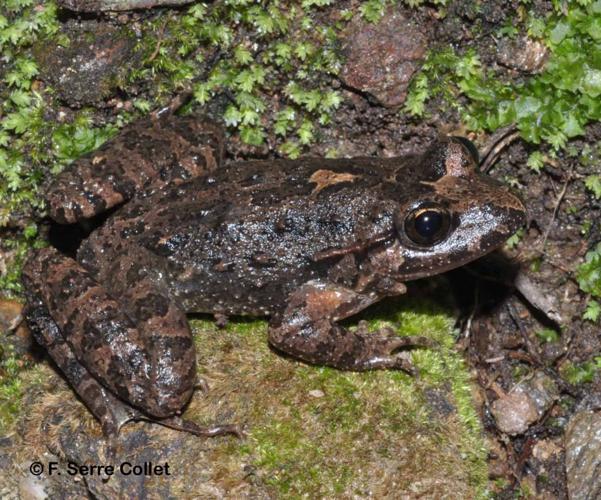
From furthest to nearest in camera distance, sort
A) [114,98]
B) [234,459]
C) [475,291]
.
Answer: [475,291] < [114,98] < [234,459]

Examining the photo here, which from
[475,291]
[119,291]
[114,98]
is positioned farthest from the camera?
[475,291]

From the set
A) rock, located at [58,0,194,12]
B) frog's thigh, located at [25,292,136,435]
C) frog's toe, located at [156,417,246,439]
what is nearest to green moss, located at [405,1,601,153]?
rock, located at [58,0,194,12]

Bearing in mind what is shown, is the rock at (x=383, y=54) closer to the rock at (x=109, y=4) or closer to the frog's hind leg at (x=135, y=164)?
the frog's hind leg at (x=135, y=164)

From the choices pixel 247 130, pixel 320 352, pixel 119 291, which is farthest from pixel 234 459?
pixel 247 130

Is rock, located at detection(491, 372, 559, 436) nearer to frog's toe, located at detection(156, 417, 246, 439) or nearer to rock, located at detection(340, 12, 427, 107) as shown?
frog's toe, located at detection(156, 417, 246, 439)

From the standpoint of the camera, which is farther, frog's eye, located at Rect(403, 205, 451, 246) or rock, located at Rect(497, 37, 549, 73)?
rock, located at Rect(497, 37, 549, 73)

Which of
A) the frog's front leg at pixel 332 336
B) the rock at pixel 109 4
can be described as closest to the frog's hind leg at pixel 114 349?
the frog's front leg at pixel 332 336

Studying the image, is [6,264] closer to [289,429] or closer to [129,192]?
[129,192]
